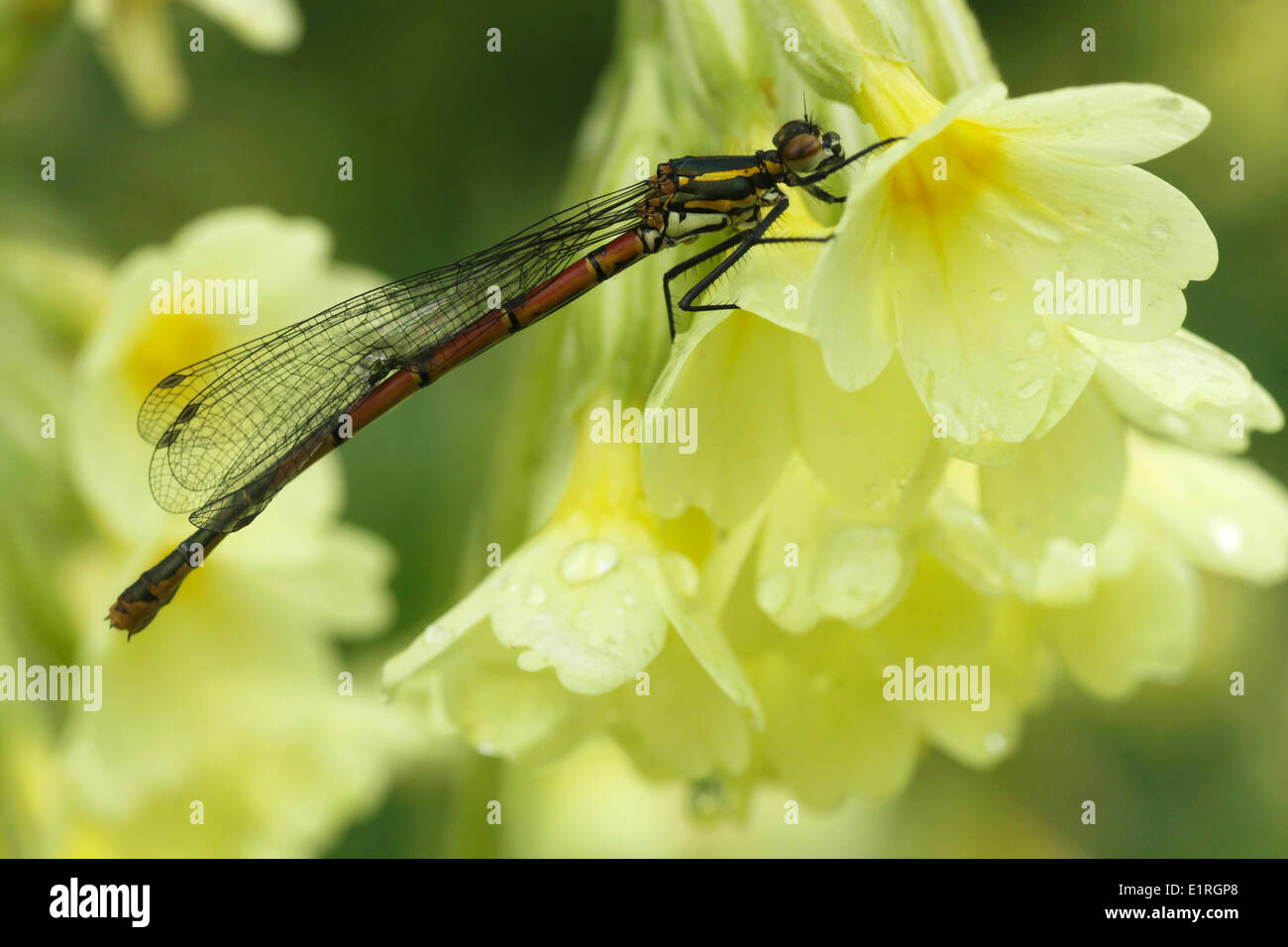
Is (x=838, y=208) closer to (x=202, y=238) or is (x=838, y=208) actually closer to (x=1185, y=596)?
(x=1185, y=596)

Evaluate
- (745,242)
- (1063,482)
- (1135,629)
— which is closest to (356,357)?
(745,242)

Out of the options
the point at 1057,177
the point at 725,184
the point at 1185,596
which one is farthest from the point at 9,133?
the point at 1185,596

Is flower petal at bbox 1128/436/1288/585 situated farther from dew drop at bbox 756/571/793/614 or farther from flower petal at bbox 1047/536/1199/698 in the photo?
dew drop at bbox 756/571/793/614

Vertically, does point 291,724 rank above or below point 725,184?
below

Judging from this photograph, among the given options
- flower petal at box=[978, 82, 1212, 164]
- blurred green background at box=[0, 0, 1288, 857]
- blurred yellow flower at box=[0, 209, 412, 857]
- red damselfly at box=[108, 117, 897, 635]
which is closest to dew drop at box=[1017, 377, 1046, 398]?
flower petal at box=[978, 82, 1212, 164]

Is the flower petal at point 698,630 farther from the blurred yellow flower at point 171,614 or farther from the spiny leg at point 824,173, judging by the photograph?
the blurred yellow flower at point 171,614

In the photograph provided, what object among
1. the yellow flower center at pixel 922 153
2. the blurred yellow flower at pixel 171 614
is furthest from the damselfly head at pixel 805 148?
the blurred yellow flower at pixel 171 614

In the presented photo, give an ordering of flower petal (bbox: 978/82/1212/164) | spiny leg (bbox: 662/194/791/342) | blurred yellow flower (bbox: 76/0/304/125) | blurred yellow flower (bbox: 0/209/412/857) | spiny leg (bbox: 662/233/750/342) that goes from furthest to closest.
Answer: blurred yellow flower (bbox: 76/0/304/125), blurred yellow flower (bbox: 0/209/412/857), spiny leg (bbox: 662/233/750/342), spiny leg (bbox: 662/194/791/342), flower petal (bbox: 978/82/1212/164)
